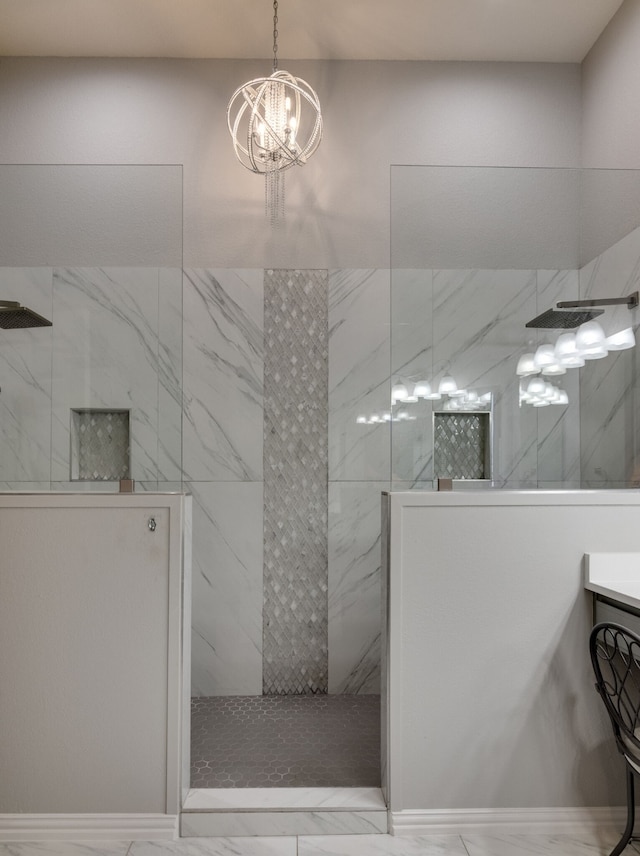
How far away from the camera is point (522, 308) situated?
6.33 ft

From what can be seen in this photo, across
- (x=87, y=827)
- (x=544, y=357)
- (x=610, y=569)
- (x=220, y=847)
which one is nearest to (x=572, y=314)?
(x=544, y=357)

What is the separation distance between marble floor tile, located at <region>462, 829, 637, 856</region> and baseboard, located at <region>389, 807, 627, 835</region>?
0.02m

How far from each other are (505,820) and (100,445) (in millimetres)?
1795

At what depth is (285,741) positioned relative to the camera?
2.28 m

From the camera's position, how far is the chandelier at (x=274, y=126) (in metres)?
2.39

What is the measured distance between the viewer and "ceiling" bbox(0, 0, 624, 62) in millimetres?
2572

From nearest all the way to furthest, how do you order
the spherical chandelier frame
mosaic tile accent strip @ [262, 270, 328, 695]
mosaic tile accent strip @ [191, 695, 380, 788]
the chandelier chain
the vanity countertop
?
the vanity countertop < mosaic tile accent strip @ [191, 695, 380, 788] < the spherical chandelier frame < the chandelier chain < mosaic tile accent strip @ [262, 270, 328, 695]

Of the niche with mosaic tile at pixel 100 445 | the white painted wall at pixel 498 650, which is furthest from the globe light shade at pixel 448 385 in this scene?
the niche with mosaic tile at pixel 100 445

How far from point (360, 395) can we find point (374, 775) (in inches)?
62.3

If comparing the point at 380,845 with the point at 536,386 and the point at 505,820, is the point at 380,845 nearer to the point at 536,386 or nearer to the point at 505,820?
the point at 505,820

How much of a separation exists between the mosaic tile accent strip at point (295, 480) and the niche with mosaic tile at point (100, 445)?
0.99m

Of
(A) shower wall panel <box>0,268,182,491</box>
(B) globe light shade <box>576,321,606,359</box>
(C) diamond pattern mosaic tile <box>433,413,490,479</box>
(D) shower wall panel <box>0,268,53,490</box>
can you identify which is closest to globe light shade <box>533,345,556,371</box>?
(B) globe light shade <box>576,321,606,359</box>

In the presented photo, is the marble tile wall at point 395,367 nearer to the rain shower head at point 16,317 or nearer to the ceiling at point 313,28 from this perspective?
the rain shower head at point 16,317

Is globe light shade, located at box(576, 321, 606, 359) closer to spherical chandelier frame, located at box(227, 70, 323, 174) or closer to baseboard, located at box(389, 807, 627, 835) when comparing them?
spherical chandelier frame, located at box(227, 70, 323, 174)
